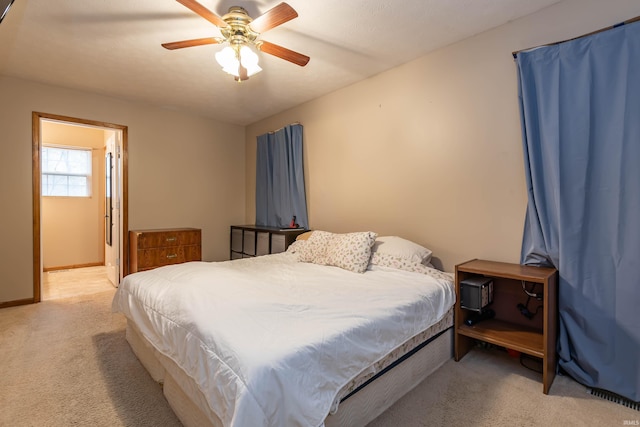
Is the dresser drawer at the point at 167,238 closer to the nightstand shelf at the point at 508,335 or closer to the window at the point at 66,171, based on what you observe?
the window at the point at 66,171

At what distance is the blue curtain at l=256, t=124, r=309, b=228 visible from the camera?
13.3 feet

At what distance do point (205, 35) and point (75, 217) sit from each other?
4.73m

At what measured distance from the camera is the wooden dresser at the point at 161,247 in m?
3.75

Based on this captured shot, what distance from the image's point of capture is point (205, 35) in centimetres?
249

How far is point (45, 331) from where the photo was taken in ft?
8.90

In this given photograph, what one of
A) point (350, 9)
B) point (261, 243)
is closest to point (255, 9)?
point (350, 9)

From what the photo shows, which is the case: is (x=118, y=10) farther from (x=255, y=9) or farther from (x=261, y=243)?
(x=261, y=243)

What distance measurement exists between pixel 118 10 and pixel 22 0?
0.58 metres

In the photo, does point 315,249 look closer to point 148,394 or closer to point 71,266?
point 148,394

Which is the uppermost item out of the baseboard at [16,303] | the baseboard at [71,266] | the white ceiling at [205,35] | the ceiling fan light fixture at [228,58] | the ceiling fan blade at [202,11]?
the white ceiling at [205,35]

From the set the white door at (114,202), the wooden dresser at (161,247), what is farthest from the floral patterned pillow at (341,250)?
the white door at (114,202)

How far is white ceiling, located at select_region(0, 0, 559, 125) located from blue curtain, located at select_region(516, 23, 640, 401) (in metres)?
0.57

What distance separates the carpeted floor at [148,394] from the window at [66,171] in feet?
11.7

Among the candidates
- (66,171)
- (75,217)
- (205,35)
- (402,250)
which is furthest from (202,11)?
(75,217)
